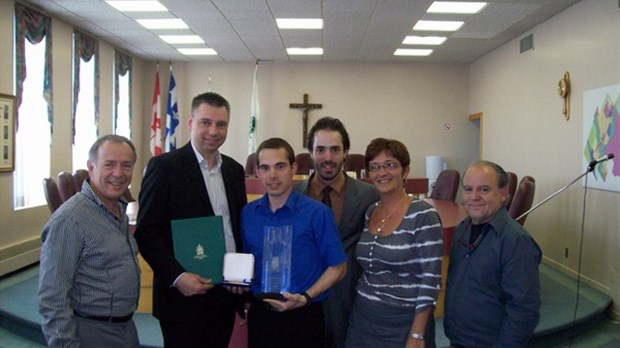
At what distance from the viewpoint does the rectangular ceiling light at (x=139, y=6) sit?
17.5ft

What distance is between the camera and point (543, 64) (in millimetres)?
6027

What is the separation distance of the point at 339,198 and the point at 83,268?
1.02 m

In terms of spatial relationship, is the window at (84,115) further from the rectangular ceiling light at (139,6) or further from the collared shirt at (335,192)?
the collared shirt at (335,192)

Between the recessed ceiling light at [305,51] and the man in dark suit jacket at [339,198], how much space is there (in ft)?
20.2

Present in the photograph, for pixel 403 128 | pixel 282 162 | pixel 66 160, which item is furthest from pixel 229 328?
pixel 403 128

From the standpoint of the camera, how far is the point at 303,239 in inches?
64.7

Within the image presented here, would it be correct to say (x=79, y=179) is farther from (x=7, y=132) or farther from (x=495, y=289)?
(x=495, y=289)

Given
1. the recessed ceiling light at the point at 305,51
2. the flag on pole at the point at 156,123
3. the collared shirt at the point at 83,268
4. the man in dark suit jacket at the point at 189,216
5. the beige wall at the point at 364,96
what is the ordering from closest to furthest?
the collared shirt at the point at 83,268
the man in dark suit jacket at the point at 189,216
the recessed ceiling light at the point at 305,51
the flag on pole at the point at 156,123
the beige wall at the point at 364,96

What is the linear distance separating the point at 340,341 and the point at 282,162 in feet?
2.56

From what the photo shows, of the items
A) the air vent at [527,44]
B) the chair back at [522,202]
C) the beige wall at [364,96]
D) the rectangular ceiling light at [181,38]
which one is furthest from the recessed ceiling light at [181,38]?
the chair back at [522,202]

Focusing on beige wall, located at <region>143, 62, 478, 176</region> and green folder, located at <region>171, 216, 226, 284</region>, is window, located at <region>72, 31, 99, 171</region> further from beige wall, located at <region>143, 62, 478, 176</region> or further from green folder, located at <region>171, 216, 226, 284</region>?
green folder, located at <region>171, 216, 226, 284</region>

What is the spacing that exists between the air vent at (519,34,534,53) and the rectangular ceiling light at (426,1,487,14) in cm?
133

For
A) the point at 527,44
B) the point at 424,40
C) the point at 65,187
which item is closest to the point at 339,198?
the point at 65,187

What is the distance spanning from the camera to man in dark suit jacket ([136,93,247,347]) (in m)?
1.72
